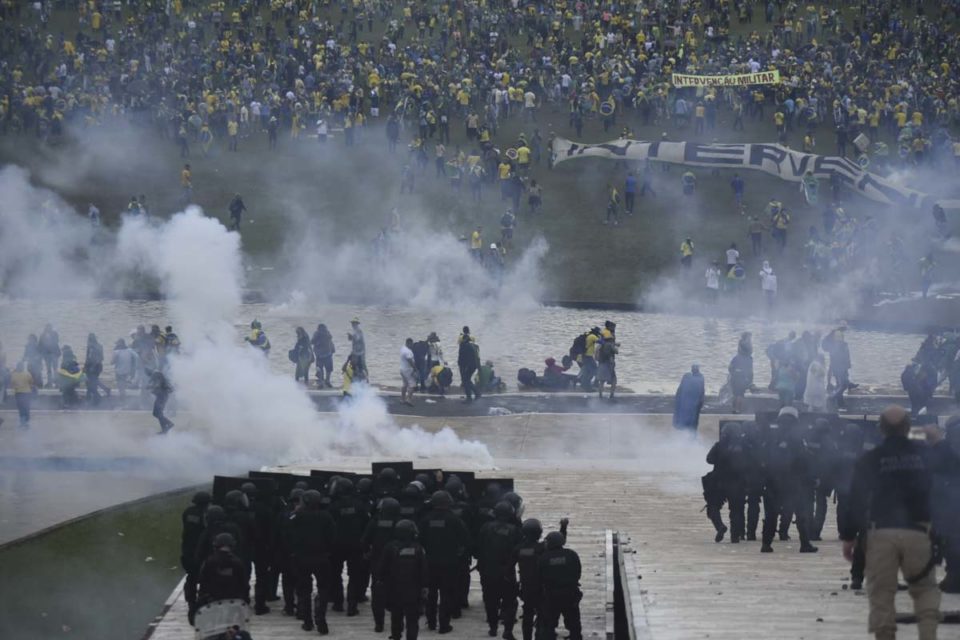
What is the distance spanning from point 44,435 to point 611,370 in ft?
31.4

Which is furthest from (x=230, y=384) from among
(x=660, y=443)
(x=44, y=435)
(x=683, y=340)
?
(x=683, y=340)

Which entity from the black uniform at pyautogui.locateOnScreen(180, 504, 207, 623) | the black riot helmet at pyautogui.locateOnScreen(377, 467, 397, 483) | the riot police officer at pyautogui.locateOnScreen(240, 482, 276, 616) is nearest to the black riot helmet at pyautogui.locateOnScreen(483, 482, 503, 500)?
the black riot helmet at pyautogui.locateOnScreen(377, 467, 397, 483)

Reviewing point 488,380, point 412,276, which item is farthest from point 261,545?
point 412,276

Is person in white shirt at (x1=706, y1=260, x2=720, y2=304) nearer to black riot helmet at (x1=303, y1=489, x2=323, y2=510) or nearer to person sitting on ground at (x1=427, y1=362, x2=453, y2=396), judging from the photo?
person sitting on ground at (x1=427, y1=362, x2=453, y2=396)

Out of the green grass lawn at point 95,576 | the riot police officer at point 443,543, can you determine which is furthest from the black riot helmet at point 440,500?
the green grass lawn at point 95,576

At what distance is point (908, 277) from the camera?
36.6 m

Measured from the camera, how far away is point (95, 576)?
730 inches

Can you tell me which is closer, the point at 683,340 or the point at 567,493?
the point at 567,493

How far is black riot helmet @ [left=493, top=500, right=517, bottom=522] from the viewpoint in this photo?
581 inches

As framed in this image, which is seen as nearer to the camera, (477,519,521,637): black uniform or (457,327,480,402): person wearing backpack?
(477,519,521,637): black uniform

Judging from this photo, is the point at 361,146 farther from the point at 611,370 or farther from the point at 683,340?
the point at 611,370

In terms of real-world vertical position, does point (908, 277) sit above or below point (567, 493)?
above

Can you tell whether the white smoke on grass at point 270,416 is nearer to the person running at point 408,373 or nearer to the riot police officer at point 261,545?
the person running at point 408,373

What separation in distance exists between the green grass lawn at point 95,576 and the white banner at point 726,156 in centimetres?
2349
